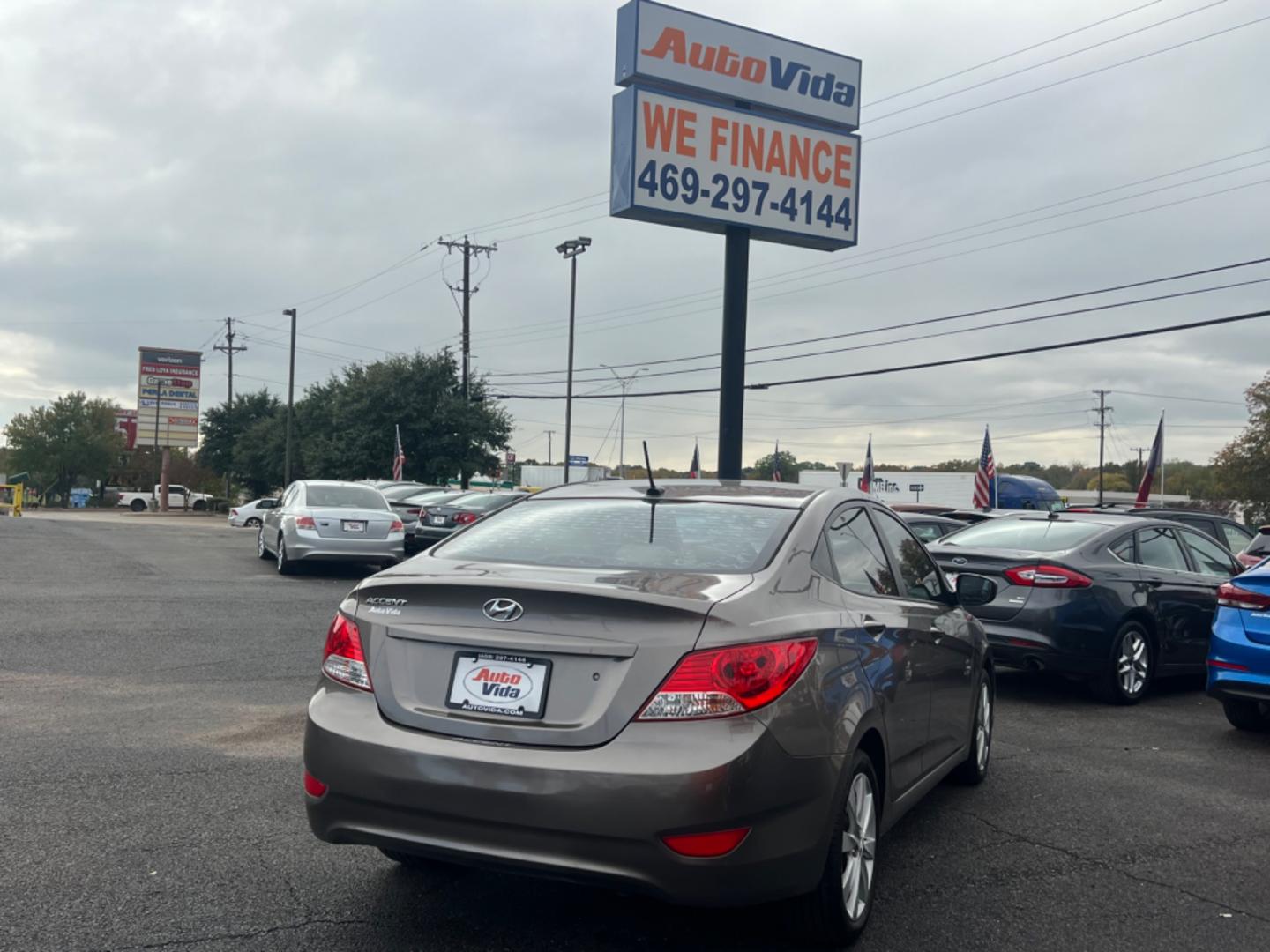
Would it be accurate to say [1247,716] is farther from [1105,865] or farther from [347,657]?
[347,657]

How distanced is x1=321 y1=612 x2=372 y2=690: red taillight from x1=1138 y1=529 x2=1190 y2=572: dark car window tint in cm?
732

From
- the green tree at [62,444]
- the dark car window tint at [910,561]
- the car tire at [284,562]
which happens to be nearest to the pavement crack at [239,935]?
the dark car window tint at [910,561]

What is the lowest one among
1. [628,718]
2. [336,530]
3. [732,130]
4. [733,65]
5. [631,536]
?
[336,530]

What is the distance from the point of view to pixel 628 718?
3.46 meters

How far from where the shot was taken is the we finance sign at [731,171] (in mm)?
21203

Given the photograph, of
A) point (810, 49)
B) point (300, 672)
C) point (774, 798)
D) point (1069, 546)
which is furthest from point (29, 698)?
point (810, 49)

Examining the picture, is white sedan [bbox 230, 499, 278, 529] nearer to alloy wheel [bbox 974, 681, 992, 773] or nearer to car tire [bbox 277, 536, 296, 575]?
car tire [bbox 277, 536, 296, 575]

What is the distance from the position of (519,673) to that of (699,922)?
4.15 ft

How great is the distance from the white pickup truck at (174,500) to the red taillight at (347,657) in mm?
80777

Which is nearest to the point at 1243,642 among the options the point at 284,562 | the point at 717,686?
the point at 717,686

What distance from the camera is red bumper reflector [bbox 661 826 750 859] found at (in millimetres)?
3391

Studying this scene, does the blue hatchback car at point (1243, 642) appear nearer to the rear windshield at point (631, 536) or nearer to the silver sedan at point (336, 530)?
the rear windshield at point (631, 536)

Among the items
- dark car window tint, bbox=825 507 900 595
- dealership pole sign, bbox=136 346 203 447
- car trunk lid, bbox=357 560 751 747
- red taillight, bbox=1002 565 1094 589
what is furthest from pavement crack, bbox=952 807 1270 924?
dealership pole sign, bbox=136 346 203 447

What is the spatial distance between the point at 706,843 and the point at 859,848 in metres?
0.87
